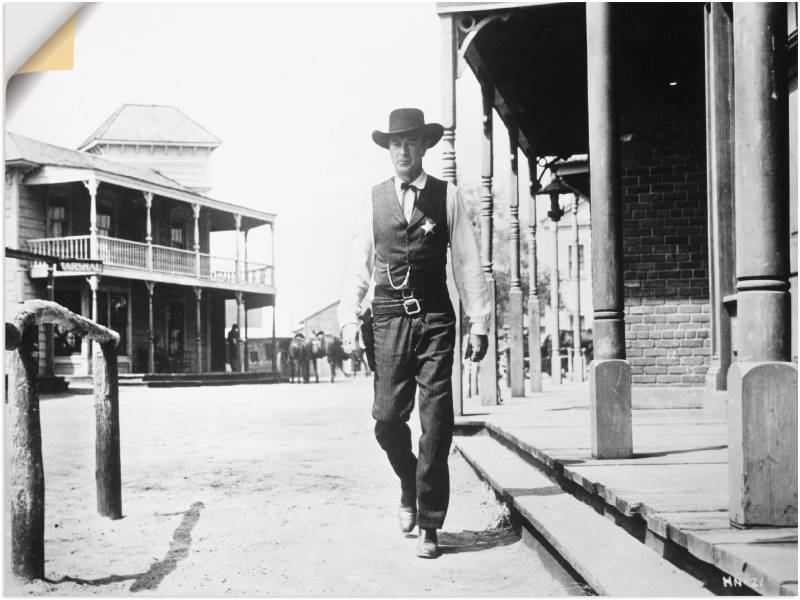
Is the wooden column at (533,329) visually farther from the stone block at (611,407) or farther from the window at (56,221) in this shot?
the window at (56,221)

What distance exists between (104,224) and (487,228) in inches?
127

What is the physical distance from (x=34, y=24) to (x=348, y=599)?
87.2 inches

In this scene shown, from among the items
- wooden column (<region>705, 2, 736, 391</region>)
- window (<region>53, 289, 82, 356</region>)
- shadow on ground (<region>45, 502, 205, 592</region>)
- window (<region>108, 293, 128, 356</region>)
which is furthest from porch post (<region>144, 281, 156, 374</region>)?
wooden column (<region>705, 2, 736, 391</region>)

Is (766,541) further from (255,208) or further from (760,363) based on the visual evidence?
(255,208)

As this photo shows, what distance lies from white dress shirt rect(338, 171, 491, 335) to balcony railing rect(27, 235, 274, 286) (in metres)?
0.64

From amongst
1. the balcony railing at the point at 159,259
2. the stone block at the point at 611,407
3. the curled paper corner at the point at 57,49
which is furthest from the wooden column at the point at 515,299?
the curled paper corner at the point at 57,49

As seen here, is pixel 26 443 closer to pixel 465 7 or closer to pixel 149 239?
pixel 149 239

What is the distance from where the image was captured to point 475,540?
315 cm

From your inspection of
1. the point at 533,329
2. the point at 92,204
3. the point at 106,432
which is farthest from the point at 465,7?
the point at 533,329

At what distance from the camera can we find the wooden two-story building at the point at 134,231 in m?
3.27

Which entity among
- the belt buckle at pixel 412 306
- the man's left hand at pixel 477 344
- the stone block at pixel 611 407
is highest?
the belt buckle at pixel 412 306

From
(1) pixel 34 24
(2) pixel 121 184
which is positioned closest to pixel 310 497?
(2) pixel 121 184

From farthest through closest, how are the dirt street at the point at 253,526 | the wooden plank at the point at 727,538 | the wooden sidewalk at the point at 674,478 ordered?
1. the dirt street at the point at 253,526
2. the wooden plank at the point at 727,538
3. the wooden sidewalk at the point at 674,478

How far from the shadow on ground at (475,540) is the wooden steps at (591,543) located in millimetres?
123
